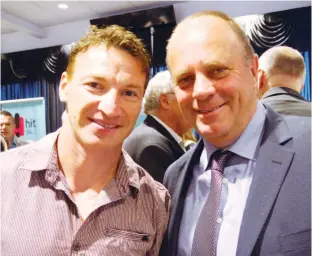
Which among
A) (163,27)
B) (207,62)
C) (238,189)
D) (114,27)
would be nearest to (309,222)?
(238,189)

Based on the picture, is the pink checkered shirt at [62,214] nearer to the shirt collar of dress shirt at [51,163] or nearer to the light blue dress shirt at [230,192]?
the shirt collar of dress shirt at [51,163]

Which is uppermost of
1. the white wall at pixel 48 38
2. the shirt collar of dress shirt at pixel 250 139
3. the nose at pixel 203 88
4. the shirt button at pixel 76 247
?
the white wall at pixel 48 38

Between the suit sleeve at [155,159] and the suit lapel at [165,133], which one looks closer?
the suit sleeve at [155,159]

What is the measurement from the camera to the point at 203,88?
48.0 inches

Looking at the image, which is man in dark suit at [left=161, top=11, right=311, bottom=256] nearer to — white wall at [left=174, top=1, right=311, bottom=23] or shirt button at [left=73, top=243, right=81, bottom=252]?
shirt button at [left=73, top=243, right=81, bottom=252]

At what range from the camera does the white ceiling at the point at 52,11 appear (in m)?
5.55

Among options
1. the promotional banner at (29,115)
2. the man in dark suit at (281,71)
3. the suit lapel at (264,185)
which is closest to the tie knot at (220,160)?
the suit lapel at (264,185)

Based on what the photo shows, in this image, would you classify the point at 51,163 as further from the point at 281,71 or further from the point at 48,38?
the point at 48,38

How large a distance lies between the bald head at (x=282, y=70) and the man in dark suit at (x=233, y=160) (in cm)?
112

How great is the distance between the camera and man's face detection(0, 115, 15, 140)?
173 inches

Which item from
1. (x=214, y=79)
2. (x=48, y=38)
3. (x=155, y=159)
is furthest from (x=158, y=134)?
(x=48, y=38)

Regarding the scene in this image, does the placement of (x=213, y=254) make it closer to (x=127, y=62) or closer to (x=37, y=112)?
(x=127, y=62)

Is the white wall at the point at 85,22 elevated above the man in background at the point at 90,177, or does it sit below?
above

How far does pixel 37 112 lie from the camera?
575cm
